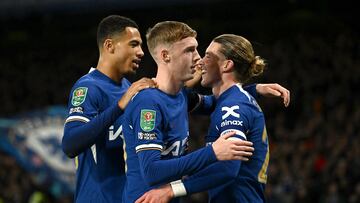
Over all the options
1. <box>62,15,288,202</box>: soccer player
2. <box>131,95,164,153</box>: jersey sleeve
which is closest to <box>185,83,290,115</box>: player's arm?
<box>62,15,288,202</box>: soccer player

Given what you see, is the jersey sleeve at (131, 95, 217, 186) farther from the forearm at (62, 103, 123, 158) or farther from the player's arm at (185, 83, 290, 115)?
the player's arm at (185, 83, 290, 115)

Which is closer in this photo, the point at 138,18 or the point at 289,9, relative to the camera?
the point at 289,9

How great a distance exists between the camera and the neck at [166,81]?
4.67 m

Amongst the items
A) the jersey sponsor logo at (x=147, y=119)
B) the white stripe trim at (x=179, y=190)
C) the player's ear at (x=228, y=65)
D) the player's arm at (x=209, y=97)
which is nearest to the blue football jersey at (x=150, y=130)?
the jersey sponsor logo at (x=147, y=119)

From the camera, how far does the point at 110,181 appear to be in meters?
5.18

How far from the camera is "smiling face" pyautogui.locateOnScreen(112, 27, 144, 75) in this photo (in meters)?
5.33

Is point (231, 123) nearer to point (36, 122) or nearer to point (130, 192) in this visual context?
point (130, 192)

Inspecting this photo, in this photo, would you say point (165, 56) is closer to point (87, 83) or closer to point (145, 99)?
point (145, 99)

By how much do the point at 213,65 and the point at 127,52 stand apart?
0.74 meters

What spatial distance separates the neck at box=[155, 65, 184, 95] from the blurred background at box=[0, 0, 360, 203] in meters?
6.79

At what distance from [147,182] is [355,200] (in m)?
7.41

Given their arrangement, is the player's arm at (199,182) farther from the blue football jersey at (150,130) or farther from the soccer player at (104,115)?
the soccer player at (104,115)

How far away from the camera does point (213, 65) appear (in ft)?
16.0

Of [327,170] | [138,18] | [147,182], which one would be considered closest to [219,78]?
[147,182]
